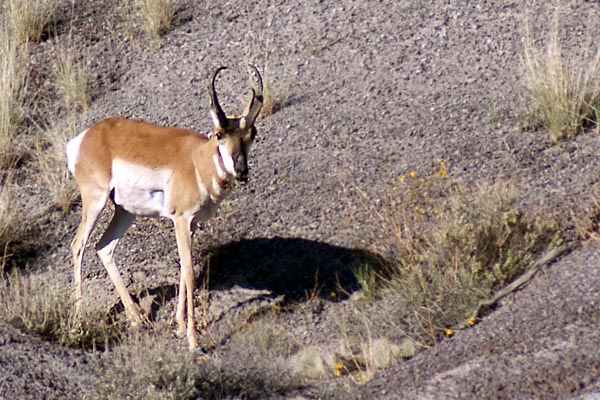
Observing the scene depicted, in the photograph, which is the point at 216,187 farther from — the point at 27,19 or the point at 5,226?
the point at 27,19

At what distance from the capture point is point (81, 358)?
9.71 meters

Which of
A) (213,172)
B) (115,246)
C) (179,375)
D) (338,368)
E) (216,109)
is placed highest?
(216,109)

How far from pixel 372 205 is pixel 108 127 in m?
2.49

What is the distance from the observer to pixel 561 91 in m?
12.0

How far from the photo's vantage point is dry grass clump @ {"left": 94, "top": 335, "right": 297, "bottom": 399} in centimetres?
841

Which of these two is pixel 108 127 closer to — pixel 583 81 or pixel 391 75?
pixel 391 75

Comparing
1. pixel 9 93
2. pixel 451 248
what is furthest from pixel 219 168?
pixel 9 93

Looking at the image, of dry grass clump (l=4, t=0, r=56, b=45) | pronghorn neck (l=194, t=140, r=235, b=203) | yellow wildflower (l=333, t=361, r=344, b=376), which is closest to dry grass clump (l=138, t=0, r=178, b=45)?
dry grass clump (l=4, t=0, r=56, b=45)

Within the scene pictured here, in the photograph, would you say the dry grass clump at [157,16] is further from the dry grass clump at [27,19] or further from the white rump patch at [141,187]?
the white rump patch at [141,187]

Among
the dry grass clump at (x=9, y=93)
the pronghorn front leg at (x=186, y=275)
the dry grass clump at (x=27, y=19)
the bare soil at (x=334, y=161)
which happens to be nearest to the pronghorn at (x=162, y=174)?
the pronghorn front leg at (x=186, y=275)

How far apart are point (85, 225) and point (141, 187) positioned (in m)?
0.84

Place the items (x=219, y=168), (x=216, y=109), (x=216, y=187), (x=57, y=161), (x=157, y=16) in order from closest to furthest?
(x=216, y=109)
(x=219, y=168)
(x=216, y=187)
(x=57, y=161)
(x=157, y=16)

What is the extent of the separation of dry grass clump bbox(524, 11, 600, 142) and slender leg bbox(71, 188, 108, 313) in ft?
14.2

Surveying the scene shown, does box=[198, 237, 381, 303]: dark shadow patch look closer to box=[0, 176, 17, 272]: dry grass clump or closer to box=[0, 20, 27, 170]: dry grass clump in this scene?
box=[0, 176, 17, 272]: dry grass clump
